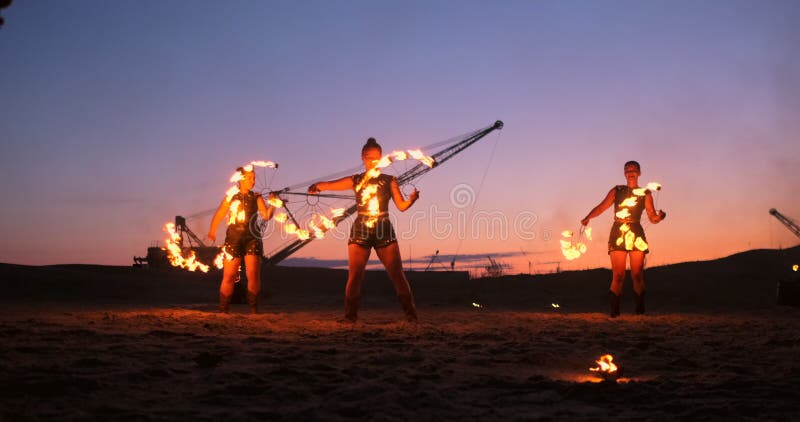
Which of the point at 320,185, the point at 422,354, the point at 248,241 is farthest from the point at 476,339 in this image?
the point at 248,241

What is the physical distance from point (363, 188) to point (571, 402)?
588 cm

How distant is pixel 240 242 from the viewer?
10602 millimetres

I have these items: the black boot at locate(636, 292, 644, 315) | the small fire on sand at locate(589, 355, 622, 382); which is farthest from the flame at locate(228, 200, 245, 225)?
the small fire on sand at locate(589, 355, 622, 382)

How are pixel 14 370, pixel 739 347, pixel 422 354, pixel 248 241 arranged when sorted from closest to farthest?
pixel 14 370
pixel 422 354
pixel 739 347
pixel 248 241

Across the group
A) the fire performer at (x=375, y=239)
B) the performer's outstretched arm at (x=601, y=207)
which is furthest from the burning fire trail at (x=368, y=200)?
the performer's outstretched arm at (x=601, y=207)

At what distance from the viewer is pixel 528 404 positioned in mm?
4078

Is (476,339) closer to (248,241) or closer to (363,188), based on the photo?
(363,188)

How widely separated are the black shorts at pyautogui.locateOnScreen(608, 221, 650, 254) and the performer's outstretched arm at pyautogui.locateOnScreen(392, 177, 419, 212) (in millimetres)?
3711

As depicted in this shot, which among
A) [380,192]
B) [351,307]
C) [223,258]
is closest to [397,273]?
[351,307]

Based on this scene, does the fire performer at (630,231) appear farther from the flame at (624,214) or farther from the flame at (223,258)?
the flame at (223,258)

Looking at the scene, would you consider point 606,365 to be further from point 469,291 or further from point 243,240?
point 469,291

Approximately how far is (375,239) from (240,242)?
8.19 feet

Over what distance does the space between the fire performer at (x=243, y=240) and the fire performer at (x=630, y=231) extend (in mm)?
5598

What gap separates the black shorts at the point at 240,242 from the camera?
34.7 ft
